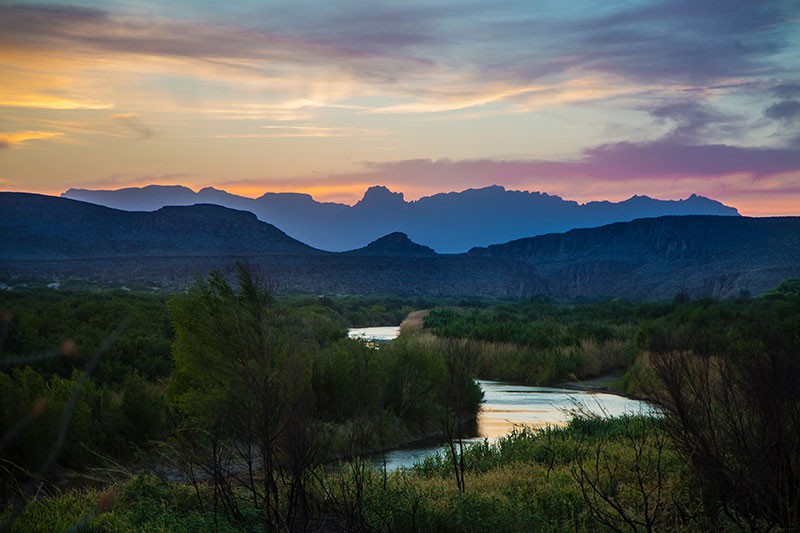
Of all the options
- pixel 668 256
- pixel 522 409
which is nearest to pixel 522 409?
pixel 522 409

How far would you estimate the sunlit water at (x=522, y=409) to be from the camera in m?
20.3

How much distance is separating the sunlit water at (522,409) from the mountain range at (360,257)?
1926 inches

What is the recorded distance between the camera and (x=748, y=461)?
9273 mm

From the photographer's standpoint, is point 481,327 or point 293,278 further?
point 293,278

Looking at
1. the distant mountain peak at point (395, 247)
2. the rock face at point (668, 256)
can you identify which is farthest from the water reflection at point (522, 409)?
the distant mountain peak at point (395, 247)

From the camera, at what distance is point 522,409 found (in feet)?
89.1

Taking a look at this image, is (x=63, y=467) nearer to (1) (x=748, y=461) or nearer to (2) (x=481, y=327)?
(1) (x=748, y=461)

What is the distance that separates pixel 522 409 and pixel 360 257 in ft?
307

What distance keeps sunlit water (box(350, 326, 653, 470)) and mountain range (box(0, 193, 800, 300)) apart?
48922 millimetres

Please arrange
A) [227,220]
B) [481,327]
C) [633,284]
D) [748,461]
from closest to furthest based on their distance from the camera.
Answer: [748,461], [481,327], [227,220], [633,284]

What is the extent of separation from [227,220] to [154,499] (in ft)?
337

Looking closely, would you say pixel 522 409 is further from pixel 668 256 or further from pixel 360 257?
pixel 668 256

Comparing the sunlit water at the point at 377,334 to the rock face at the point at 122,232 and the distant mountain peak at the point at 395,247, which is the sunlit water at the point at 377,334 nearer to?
the rock face at the point at 122,232

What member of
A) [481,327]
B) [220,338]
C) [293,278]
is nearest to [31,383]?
[220,338]
